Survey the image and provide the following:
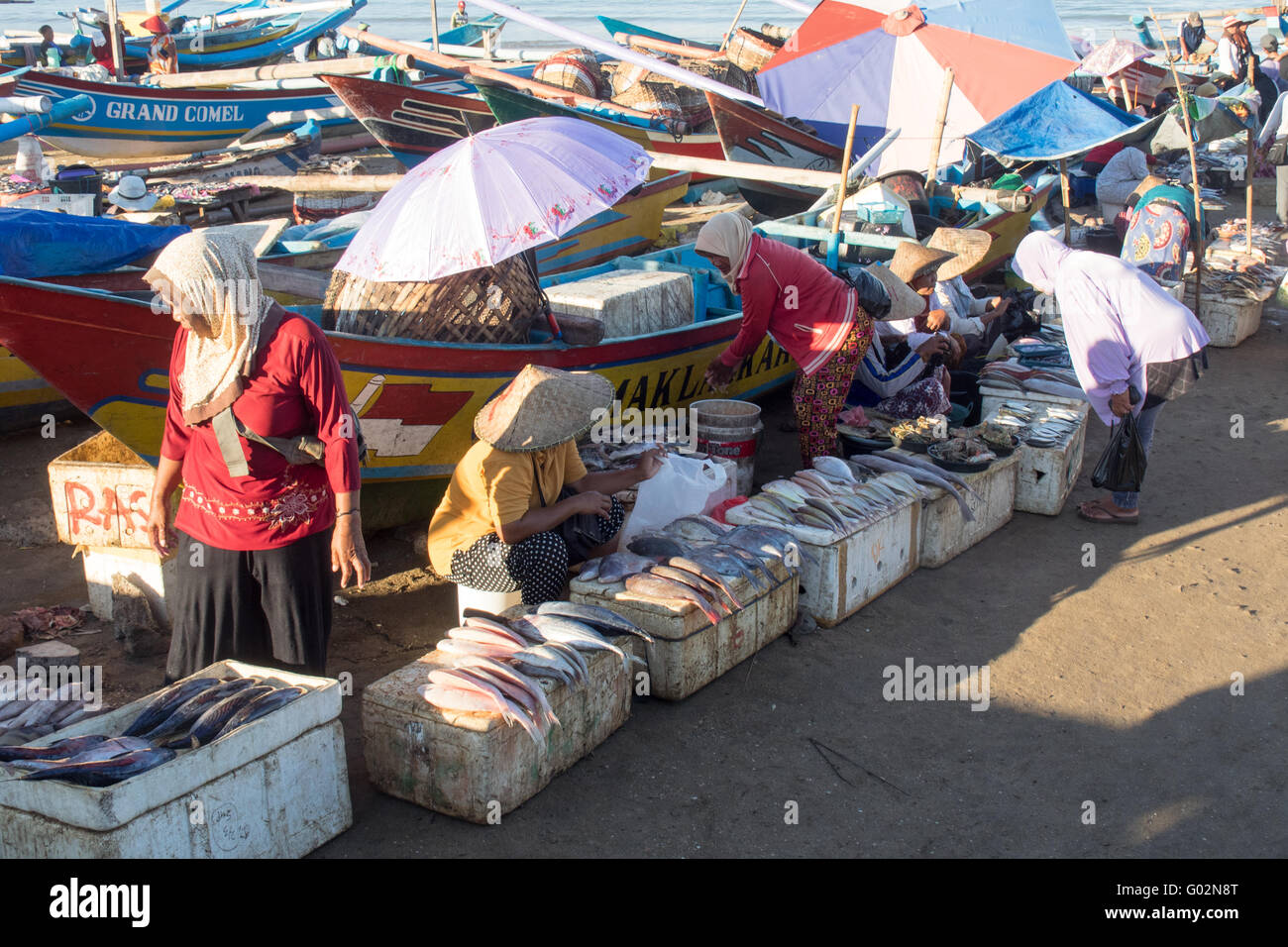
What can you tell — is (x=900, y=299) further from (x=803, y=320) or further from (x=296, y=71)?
(x=296, y=71)

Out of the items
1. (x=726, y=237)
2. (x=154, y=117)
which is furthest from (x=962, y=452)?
(x=154, y=117)

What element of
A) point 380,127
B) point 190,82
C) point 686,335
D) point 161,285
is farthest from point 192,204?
point 161,285

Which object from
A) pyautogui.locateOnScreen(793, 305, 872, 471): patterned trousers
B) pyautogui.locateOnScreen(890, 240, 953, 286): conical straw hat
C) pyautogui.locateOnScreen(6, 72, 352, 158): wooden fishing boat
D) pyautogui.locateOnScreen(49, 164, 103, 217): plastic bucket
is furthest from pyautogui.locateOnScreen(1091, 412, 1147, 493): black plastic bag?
pyautogui.locateOnScreen(6, 72, 352, 158): wooden fishing boat

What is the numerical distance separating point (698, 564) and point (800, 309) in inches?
84.2

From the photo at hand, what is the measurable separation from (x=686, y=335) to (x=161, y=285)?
12.8ft

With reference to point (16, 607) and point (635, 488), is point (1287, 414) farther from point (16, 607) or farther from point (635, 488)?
point (16, 607)

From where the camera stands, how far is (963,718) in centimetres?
454

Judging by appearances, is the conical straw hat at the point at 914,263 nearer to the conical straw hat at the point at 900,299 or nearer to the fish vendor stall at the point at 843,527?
the conical straw hat at the point at 900,299

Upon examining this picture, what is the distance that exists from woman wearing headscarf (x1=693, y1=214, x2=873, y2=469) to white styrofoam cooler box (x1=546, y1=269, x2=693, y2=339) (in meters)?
0.72

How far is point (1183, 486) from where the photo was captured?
7043 millimetres

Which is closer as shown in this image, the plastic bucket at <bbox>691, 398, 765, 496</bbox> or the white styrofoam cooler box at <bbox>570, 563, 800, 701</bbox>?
the white styrofoam cooler box at <bbox>570, 563, 800, 701</bbox>

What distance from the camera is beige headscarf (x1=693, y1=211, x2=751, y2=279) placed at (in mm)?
5977

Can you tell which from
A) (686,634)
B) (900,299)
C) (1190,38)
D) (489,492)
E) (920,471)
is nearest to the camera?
(686,634)

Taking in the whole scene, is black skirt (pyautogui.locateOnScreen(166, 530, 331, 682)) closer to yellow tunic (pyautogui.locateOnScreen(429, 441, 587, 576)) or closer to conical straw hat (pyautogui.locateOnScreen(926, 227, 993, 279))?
yellow tunic (pyautogui.locateOnScreen(429, 441, 587, 576))
